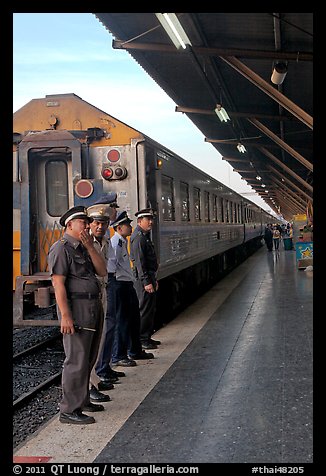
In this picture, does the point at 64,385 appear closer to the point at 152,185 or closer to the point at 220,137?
the point at 152,185

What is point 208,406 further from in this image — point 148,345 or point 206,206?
point 206,206

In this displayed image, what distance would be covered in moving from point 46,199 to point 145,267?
1.95 m

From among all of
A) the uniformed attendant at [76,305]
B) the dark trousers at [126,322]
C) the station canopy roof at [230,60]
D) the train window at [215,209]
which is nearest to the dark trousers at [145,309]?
the dark trousers at [126,322]

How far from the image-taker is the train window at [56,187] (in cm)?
735

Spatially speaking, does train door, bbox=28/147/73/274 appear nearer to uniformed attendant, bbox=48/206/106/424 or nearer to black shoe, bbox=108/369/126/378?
black shoe, bbox=108/369/126/378

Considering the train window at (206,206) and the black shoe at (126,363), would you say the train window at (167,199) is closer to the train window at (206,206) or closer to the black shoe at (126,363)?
the black shoe at (126,363)

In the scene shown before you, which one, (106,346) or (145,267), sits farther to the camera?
(145,267)

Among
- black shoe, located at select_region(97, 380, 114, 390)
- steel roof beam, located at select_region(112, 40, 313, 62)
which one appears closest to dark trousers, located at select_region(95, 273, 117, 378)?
black shoe, located at select_region(97, 380, 114, 390)

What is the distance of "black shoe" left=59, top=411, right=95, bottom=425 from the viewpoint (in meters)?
4.26

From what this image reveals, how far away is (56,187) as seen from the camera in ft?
24.3

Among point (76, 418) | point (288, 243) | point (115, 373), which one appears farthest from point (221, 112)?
point (288, 243)

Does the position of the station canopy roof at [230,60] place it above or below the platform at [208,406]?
above
